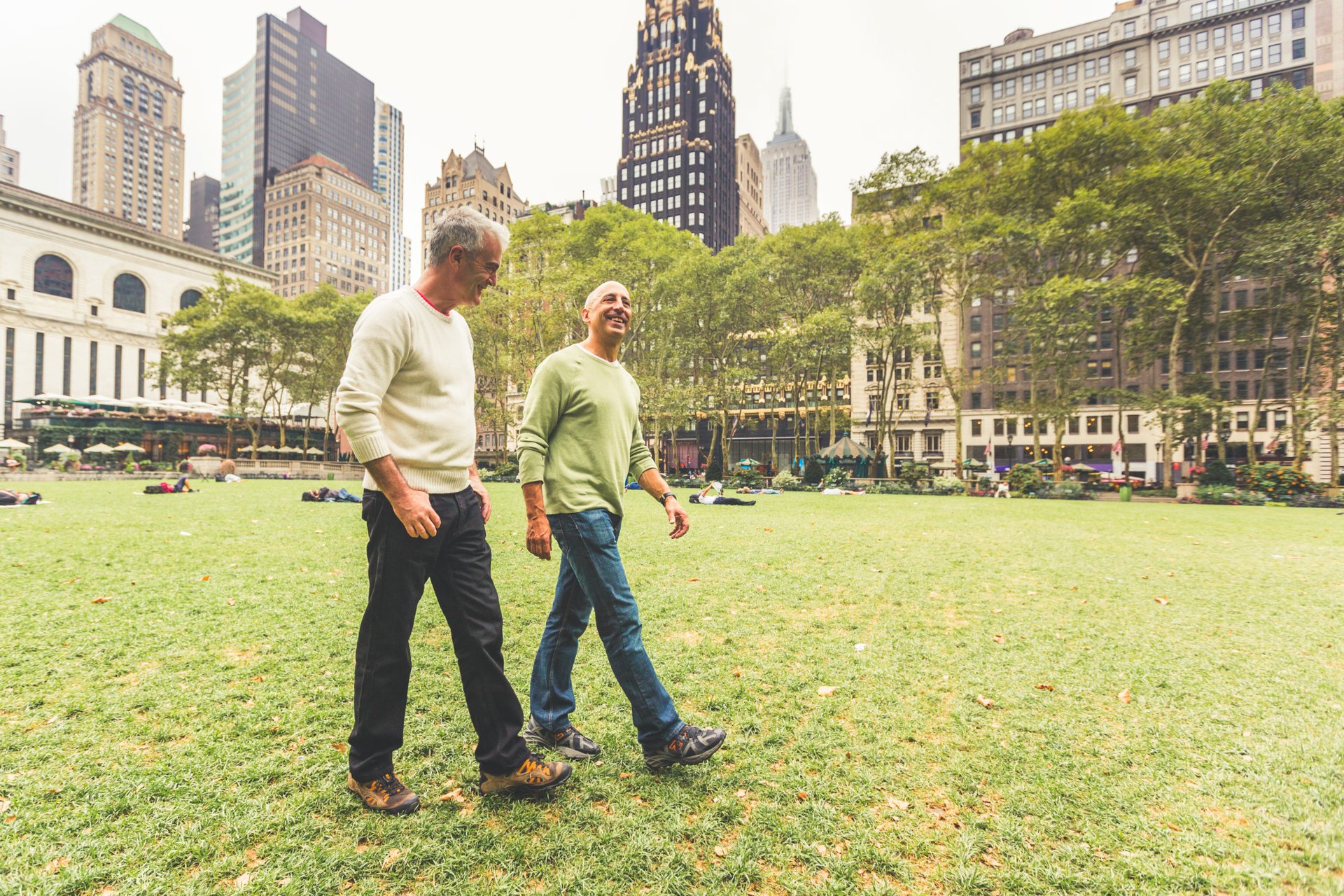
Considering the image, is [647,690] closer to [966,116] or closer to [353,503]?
[353,503]

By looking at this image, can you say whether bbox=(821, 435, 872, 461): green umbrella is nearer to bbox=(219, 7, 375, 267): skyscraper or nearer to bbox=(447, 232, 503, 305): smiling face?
bbox=(447, 232, 503, 305): smiling face

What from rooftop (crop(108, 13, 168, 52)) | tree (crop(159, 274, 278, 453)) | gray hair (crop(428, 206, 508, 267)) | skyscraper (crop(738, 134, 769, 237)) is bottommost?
gray hair (crop(428, 206, 508, 267))

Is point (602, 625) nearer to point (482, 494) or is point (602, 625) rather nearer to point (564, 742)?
point (564, 742)

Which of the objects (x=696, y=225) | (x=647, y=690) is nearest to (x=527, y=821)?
(x=647, y=690)

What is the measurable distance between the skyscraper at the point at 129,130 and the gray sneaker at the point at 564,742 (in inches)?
8043

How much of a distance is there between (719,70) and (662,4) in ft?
49.4

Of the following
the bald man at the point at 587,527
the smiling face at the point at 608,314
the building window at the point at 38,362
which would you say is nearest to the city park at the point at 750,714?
the bald man at the point at 587,527

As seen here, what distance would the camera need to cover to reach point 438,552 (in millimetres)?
2426

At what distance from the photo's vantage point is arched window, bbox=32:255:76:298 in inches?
2276

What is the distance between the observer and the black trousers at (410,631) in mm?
2322

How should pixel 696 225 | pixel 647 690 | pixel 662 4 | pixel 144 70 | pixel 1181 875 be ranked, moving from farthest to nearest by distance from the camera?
pixel 144 70 < pixel 662 4 < pixel 696 225 < pixel 647 690 < pixel 1181 875

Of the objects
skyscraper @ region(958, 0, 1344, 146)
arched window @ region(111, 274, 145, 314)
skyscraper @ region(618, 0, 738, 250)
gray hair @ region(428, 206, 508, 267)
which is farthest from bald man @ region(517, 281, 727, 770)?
skyscraper @ region(618, 0, 738, 250)

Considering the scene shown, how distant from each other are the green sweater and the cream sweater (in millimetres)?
317

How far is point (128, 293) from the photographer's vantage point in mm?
63719
